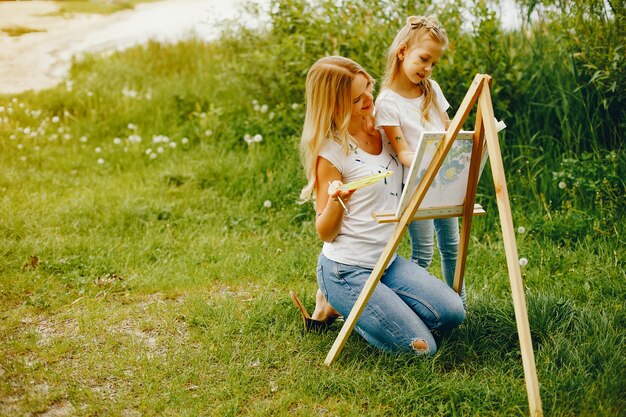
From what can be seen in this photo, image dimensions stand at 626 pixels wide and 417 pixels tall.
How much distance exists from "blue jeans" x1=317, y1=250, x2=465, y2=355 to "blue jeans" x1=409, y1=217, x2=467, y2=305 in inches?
12.3

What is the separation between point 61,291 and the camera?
408cm

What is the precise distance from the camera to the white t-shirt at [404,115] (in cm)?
304

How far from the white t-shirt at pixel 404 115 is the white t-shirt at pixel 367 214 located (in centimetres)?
14

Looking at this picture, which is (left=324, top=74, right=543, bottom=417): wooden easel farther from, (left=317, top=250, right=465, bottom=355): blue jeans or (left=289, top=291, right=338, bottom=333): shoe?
(left=289, top=291, right=338, bottom=333): shoe

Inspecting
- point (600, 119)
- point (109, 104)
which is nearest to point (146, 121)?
point (109, 104)

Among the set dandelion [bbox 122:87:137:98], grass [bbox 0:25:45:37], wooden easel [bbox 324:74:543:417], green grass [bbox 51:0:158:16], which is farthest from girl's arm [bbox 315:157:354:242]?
green grass [bbox 51:0:158:16]

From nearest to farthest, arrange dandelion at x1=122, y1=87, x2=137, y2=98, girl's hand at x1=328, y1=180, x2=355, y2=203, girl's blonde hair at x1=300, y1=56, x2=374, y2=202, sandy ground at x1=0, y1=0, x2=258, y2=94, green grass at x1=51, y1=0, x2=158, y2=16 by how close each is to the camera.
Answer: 1. girl's hand at x1=328, y1=180, x2=355, y2=203
2. girl's blonde hair at x1=300, y1=56, x2=374, y2=202
3. dandelion at x1=122, y1=87, x2=137, y2=98
4. sandy ground at x1=0, y1=0, x2=258, y2=94
5. green grass at x1=51, y1=0, x2=158, y2=16

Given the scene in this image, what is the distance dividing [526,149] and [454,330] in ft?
7.33

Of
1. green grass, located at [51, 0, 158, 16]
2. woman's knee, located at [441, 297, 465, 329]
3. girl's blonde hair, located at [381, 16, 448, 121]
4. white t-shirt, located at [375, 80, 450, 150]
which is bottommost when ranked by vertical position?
woman's knee, located at [441, 297, 465, 329]

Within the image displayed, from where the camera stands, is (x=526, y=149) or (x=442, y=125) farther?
(x=526, y=149)

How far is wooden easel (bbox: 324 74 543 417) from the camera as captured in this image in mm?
2557

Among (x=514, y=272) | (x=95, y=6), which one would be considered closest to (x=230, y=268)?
(x=514, y=272)

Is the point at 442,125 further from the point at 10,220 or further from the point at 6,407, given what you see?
the point at 10,220

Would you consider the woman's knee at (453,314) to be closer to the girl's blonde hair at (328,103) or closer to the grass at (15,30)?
the girl's blonde hair at (328,103)
